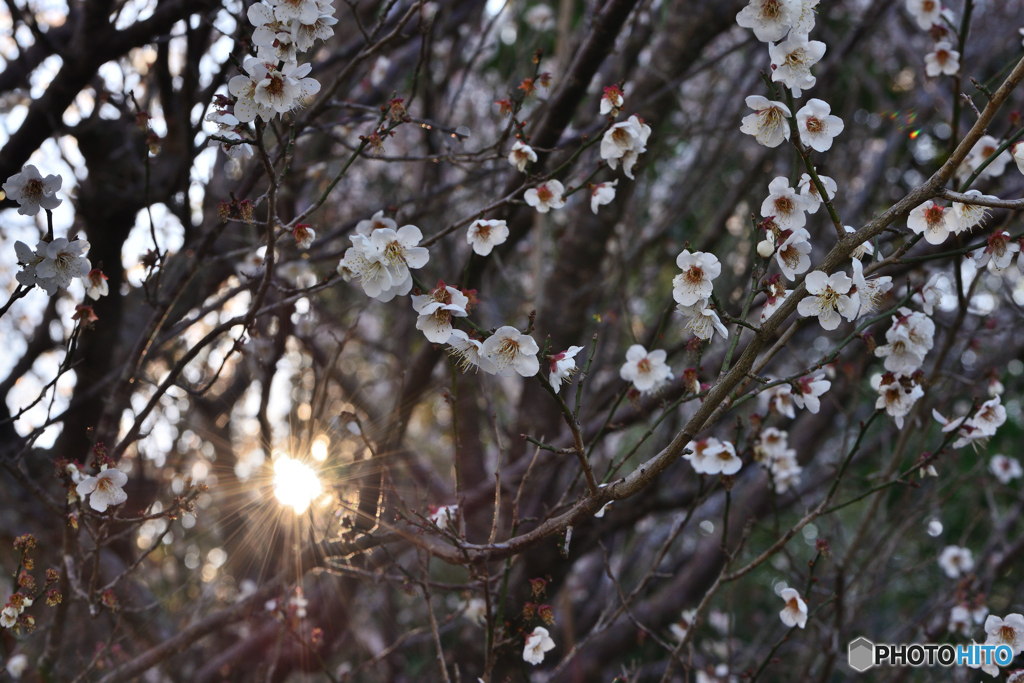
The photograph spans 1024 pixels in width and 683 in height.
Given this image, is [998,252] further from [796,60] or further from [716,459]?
[716,459]

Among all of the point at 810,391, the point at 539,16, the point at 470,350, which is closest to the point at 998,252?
the point at 810,391

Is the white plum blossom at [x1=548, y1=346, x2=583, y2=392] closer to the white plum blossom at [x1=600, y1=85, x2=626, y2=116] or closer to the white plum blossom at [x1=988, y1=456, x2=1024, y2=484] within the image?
the white plum blossom at [x1=600, y1=85, x2=626, y2=116]

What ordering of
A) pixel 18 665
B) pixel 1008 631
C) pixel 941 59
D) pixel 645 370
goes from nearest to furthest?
pixel 1008 631 → pixel 645 370 → pixel 941 59 → pixel 18 665

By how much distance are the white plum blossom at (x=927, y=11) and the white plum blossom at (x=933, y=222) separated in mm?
1301

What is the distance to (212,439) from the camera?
379 centimetres

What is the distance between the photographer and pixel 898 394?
64.0 inches

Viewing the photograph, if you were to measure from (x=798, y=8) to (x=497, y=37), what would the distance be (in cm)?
303

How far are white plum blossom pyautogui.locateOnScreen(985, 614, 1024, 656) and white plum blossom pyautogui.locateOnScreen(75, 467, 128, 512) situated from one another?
7.08 ft

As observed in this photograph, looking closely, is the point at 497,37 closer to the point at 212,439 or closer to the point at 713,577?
the point at 212,439

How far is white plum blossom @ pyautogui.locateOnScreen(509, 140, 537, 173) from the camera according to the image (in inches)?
65.1

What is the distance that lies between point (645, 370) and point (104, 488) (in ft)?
4.55

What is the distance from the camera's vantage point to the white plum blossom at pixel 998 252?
1.32 m

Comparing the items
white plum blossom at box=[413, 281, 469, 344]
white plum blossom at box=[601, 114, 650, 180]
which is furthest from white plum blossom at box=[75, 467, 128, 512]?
white plum blossom at box=[601, 114, 650, 180]

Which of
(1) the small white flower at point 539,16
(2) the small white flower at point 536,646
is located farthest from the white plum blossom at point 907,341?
(1) the small white flower at point 539,16
